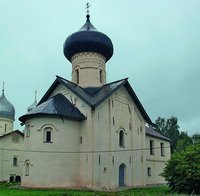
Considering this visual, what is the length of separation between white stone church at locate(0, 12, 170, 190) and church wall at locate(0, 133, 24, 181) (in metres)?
8.85

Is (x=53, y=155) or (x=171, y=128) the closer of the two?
(x=53, y=155)

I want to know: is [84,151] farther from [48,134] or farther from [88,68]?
[88,68]

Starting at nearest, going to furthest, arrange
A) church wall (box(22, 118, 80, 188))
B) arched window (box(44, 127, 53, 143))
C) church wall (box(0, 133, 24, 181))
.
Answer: church wall (box(22, 118, 80, 188))
arched window (box(44, 127, 53, 143))
church wall (box(0, 133, 24, 181))

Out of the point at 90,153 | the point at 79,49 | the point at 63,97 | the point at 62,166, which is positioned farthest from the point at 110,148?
the point at 79,49

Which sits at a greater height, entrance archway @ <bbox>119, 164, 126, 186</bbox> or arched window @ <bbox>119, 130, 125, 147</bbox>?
arched window @ <bbox>119, 130, 125, 147</bbox>

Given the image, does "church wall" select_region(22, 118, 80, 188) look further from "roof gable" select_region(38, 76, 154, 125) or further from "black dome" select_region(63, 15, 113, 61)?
"black dome" select_region(63, 15, 113, 61)

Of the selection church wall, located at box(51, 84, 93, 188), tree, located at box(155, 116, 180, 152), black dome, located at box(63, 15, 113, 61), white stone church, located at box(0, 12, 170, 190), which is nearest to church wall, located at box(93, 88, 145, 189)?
white stone church, located at box(0, 12, 170, 190)

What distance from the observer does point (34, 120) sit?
69.9 feet

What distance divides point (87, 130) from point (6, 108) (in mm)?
19042

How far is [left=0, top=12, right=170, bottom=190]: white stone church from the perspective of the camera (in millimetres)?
20688

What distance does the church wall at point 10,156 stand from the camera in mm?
31375

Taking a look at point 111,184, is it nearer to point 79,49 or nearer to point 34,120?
point 34,120

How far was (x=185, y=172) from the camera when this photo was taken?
1722cm

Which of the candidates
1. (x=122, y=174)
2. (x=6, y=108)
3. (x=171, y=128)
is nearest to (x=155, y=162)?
(x=122, y=174)
